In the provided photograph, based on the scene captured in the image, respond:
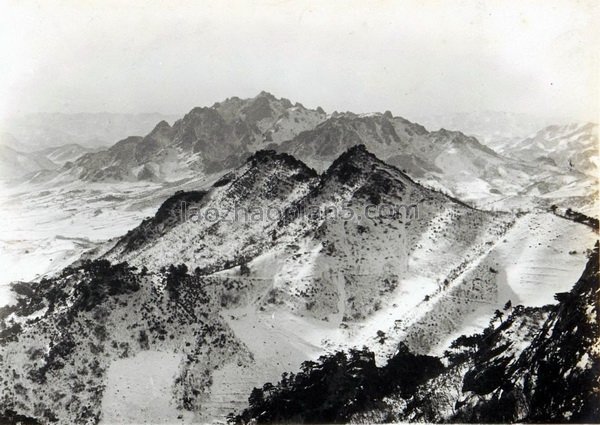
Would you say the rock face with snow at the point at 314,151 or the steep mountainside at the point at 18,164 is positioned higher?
the rock face with snow at the point at 314,151

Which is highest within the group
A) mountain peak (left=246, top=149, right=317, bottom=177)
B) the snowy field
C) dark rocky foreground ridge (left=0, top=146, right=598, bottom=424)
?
mountain peak (left=246, top=149, right=317, bottom=177)

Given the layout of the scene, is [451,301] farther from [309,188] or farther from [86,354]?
[86,354]

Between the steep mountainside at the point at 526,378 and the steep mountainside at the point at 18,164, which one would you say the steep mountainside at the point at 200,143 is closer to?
the steep mountainside at the point at 18,164

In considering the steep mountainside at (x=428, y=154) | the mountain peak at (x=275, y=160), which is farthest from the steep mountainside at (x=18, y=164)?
the mountain peak at (x=275, y=160)

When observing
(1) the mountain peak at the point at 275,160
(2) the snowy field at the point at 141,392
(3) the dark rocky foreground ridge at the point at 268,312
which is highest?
(1) the mountain peak at the point at 275,160

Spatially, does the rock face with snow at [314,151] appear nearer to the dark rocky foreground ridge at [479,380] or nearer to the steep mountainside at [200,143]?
the steep mountainside at [200,143]

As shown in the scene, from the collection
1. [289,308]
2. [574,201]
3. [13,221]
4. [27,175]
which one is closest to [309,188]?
[289,308]

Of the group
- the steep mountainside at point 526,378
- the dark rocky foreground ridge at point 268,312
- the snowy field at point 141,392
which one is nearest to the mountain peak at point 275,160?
the dark rocky foreground ridge at point 268,312

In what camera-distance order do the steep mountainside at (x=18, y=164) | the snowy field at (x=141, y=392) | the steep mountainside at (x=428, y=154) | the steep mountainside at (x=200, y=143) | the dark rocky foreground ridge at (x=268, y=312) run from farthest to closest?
the steep mountainside at (x=18, y=164) < the steep mountainside at (x=200, y=143) < the steep mountainside at (x=428, y=154) < the snowy field at (x=141, y=392) < the dark rocky foreground ridge at (x=268, y=312)

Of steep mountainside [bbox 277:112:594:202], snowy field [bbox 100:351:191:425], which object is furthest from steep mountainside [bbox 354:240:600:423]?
steep mountainside [bbox 277:112:594:202]

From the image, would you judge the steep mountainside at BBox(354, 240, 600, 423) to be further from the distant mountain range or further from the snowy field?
the distant mountain range

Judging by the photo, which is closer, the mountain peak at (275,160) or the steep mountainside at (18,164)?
the mountain peak at (275,160)

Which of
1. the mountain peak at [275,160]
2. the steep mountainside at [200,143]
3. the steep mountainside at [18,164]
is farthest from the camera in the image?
the steep mountainside at [18,164]
